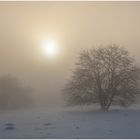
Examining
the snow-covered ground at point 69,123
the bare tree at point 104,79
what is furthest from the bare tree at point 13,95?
the bare tree at point 104,79

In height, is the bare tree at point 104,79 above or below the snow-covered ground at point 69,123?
above

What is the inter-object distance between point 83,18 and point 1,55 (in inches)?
31.7

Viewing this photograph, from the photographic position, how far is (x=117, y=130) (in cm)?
320

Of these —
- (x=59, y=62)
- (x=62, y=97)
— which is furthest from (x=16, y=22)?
(x=62, y=97)

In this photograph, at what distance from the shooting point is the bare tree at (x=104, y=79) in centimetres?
325

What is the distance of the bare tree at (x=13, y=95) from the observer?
10.8 feet

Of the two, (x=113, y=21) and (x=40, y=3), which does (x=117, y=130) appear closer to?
(x=113, y=21)

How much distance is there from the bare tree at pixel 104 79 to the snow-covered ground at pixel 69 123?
10cm

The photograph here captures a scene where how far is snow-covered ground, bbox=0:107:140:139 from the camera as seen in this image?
3188 millimetres

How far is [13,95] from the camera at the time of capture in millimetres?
3305

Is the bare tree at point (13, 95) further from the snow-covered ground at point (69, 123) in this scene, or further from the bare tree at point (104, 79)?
the bare tree at point (104, 79)

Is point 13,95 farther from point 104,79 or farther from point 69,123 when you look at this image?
point 104,79

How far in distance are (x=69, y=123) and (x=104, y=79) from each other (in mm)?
487

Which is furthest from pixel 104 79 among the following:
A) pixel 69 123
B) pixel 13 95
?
pixel 13 95
